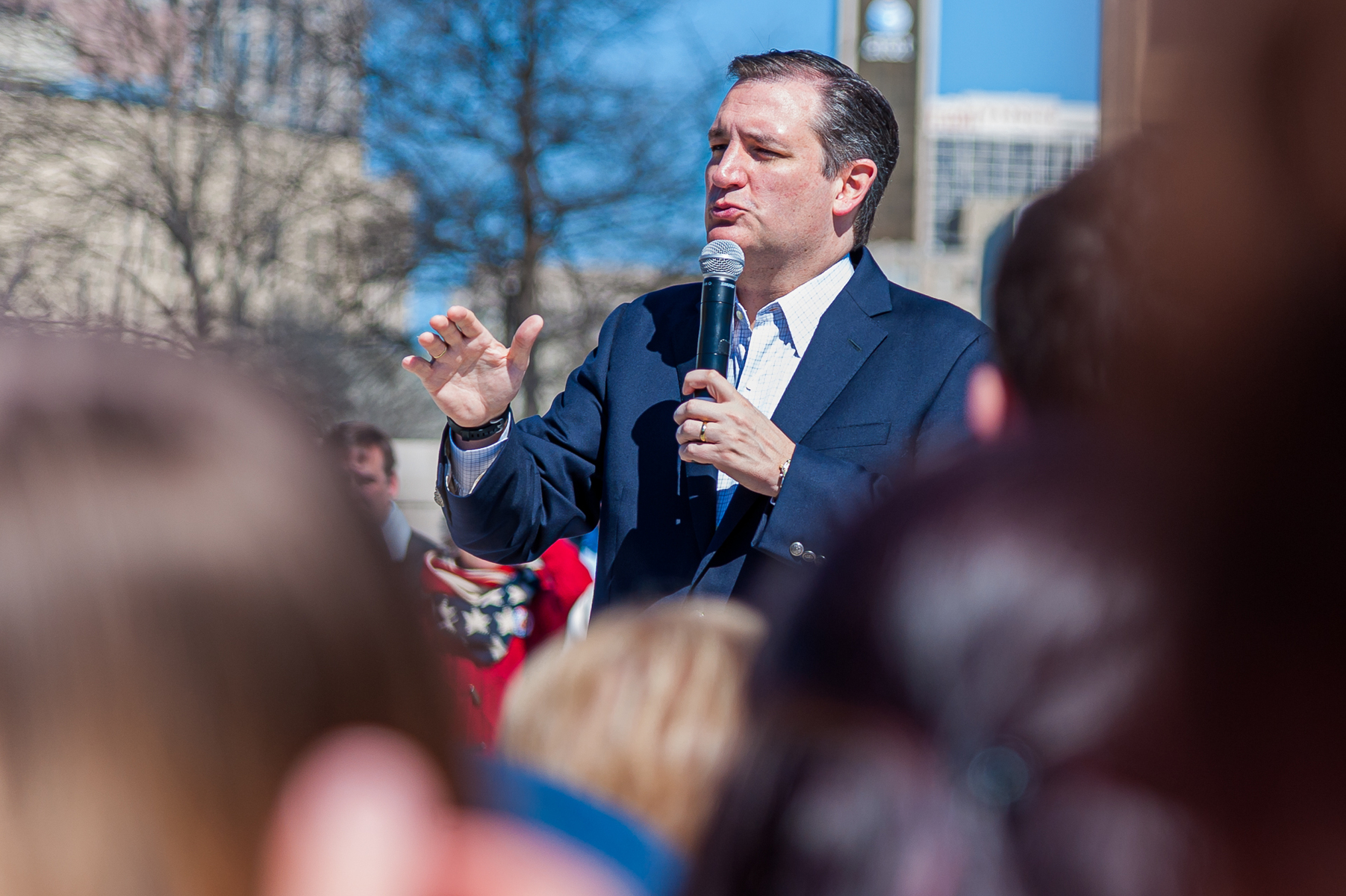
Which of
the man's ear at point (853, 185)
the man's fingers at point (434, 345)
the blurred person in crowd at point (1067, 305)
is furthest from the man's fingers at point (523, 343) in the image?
the blurred person in crowd at point (1067, 305)

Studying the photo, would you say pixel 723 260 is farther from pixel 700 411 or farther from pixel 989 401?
pixel 989 401

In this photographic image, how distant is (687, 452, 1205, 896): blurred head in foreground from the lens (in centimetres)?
62

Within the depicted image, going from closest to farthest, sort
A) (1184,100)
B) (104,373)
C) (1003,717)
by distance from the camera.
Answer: (1003,717)
(1184,100)
(104,373)

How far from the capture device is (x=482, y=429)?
7.86 feet

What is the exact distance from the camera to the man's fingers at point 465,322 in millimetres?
2255

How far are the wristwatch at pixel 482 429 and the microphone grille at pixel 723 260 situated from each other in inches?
18.6

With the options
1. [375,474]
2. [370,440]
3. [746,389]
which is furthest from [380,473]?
[746,389]

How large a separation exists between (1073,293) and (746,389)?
1.62m

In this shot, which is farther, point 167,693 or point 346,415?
point 346,415

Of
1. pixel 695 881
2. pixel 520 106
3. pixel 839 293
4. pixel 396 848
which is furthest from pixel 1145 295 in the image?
pixel 520 106

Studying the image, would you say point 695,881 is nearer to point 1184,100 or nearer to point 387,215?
point 1184,100

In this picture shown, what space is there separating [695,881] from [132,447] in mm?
451

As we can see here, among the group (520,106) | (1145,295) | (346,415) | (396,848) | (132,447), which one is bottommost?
(346,415)

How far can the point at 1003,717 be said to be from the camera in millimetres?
630
